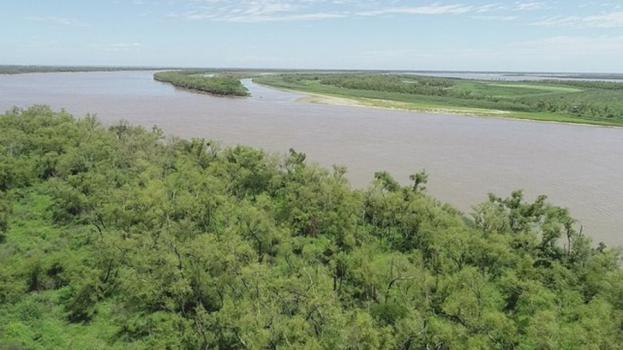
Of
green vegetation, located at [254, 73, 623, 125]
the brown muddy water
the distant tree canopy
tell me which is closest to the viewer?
the distant tree canopy

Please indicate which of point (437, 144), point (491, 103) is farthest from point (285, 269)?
point (491, 103)

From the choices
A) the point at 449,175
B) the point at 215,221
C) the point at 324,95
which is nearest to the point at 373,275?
the point at 215,221

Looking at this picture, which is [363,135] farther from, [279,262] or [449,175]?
[279,262]

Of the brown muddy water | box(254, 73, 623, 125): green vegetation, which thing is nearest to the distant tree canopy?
the brown muddy water

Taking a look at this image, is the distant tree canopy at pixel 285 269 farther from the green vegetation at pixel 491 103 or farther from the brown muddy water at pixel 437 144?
the green vegetation at pixel 491 103

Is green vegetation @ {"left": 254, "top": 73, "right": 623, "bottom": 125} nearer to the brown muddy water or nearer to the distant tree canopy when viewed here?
the brown muddy water

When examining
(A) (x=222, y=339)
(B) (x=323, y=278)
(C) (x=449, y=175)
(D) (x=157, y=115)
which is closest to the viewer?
(A) (x=222, y=339)
